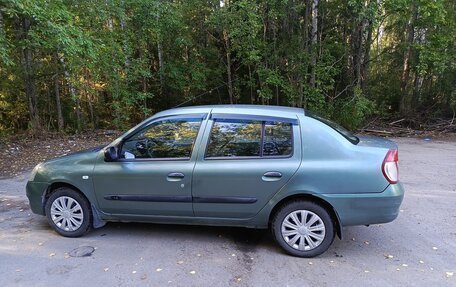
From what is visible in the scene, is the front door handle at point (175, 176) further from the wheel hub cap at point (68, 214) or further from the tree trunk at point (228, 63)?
the tree trunk at point (228, 63)

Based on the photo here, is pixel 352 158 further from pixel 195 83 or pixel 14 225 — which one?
pixel 195 83

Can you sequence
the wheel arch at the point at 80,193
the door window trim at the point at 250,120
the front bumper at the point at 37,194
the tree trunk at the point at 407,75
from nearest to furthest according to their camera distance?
the door window trim at the point at 250,120
the wheel arch at the point at 80,193
the front bumper at the point at 37,194
the tree trunk at the point at 407,75

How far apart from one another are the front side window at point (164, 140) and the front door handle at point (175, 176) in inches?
8.1

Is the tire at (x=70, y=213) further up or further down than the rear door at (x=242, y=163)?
further down

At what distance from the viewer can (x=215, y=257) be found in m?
4.23

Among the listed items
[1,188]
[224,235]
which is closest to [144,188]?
[224,235]

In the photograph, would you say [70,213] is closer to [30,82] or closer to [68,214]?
[68,214]

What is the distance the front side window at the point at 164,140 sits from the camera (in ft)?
14.8

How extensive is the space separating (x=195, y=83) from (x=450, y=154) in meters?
9.44

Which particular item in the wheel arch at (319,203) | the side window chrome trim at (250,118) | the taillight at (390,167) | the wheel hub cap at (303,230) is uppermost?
the side window chrome trim at (250,118)

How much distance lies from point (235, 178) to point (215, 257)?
0.89m

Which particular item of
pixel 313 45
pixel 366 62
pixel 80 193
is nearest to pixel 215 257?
pixel 80 193

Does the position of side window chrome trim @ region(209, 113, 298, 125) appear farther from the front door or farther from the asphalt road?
the asphalt road

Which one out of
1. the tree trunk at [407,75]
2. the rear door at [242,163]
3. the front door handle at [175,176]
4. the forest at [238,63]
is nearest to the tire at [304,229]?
the rear door at [242,163]
